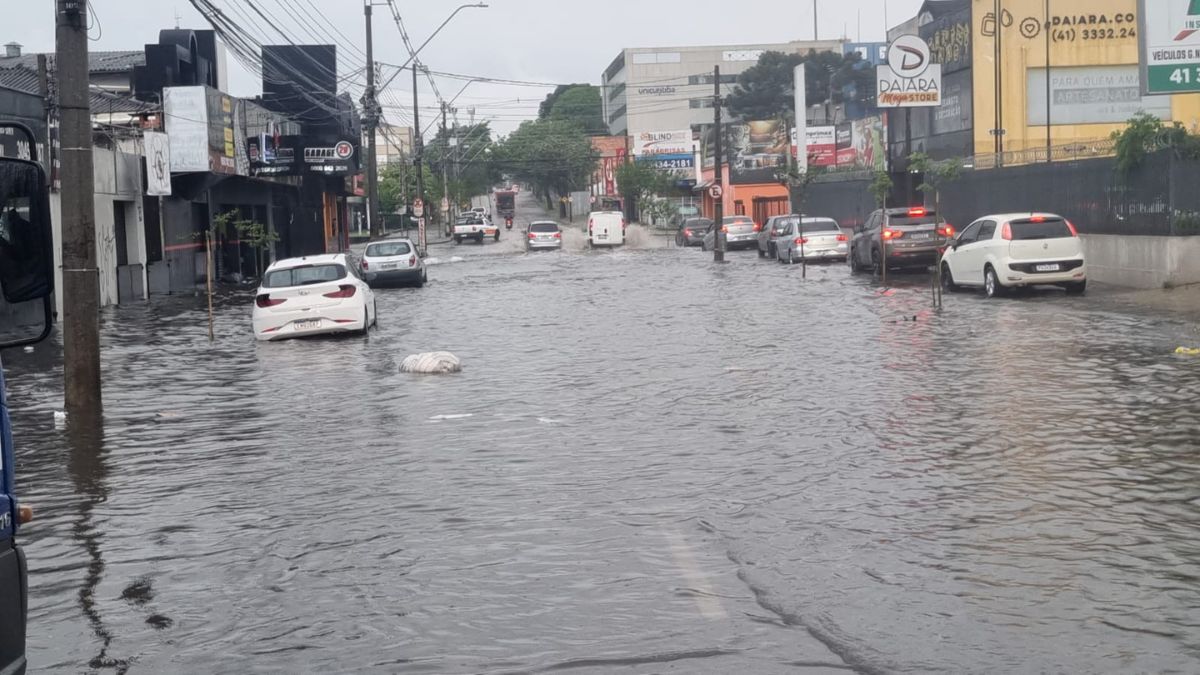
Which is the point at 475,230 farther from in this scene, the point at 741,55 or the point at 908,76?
the point at 741,55

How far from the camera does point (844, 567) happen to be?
788 centimetres

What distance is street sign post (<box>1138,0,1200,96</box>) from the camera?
29219 millimetres

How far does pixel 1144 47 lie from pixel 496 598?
85.8ft

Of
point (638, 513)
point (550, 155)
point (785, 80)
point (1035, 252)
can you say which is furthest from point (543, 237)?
point (550, 155)

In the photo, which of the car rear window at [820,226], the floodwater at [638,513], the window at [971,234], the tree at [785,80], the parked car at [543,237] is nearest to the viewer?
the floodwater at [638,513]

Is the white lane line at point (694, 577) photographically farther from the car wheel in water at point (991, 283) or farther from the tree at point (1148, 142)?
the tree at point (1148, 142)

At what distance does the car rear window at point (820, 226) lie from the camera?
48.6 meters

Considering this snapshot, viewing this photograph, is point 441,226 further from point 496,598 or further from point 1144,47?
point 496,598

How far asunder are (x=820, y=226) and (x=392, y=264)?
51.1ft

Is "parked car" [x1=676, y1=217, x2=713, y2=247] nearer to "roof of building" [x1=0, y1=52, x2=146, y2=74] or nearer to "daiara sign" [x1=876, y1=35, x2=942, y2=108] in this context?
"daiara sign" [x1=876, y1=35, x2=942, y2=108]

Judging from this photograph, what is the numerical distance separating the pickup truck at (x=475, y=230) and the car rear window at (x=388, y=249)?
50.5 metres

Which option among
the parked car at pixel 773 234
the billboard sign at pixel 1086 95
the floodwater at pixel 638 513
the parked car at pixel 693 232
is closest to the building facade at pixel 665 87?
the parked car at pixel 693 232

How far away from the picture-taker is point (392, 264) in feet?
135

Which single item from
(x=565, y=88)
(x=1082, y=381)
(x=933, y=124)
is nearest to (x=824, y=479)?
(x=1082, y=381)
